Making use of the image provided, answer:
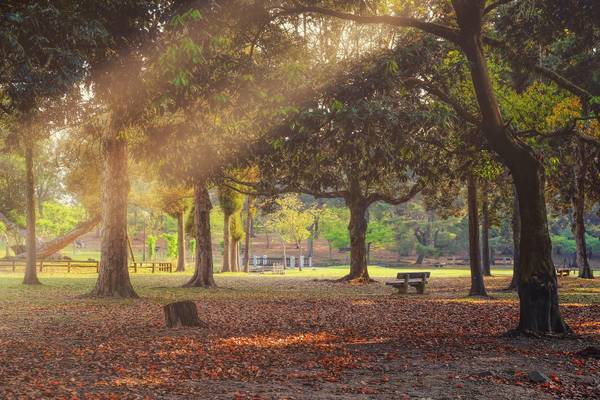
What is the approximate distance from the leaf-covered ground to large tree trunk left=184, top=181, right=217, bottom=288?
1115 centimetres

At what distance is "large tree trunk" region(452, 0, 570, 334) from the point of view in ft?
43.4

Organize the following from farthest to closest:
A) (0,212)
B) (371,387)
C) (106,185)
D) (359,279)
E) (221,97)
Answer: (0,212) < (359,279) < (106,185) < (221,97) < (371,387)

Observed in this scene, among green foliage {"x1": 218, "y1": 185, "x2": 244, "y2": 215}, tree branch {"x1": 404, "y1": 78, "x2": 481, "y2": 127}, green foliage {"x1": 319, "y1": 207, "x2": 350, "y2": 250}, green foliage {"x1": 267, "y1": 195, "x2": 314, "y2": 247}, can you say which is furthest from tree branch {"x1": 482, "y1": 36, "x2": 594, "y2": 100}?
green foliage {"x1": 319, "y1": 207, "x2": 350, "y2": 250}

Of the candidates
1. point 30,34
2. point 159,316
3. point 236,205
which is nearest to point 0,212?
point 236,205

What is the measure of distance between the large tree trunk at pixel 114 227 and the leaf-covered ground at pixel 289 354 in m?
2.82

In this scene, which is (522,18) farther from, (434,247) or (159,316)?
(434,247)

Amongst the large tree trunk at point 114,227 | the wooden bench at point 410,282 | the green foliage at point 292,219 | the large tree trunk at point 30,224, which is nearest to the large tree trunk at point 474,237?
the wooden bench at point 410,282

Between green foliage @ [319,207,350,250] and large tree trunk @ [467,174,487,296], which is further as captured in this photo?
green foliage @ [319,207,350,250]

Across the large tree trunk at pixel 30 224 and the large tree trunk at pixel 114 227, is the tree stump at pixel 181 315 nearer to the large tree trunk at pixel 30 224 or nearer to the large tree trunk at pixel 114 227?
the large tree trunk at pixel 114 227

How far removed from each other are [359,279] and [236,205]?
12268 mm

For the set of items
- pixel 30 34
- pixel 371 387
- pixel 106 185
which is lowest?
pixel 371 387

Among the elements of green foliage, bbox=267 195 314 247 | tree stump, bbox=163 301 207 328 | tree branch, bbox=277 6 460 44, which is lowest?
tree stump, bbox=163 301 207 328

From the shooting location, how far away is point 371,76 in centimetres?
1316

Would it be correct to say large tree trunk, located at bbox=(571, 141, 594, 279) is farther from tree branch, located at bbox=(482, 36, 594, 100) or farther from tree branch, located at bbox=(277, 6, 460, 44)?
tree branch, located at bbox=(277, 6, 460, 44)
